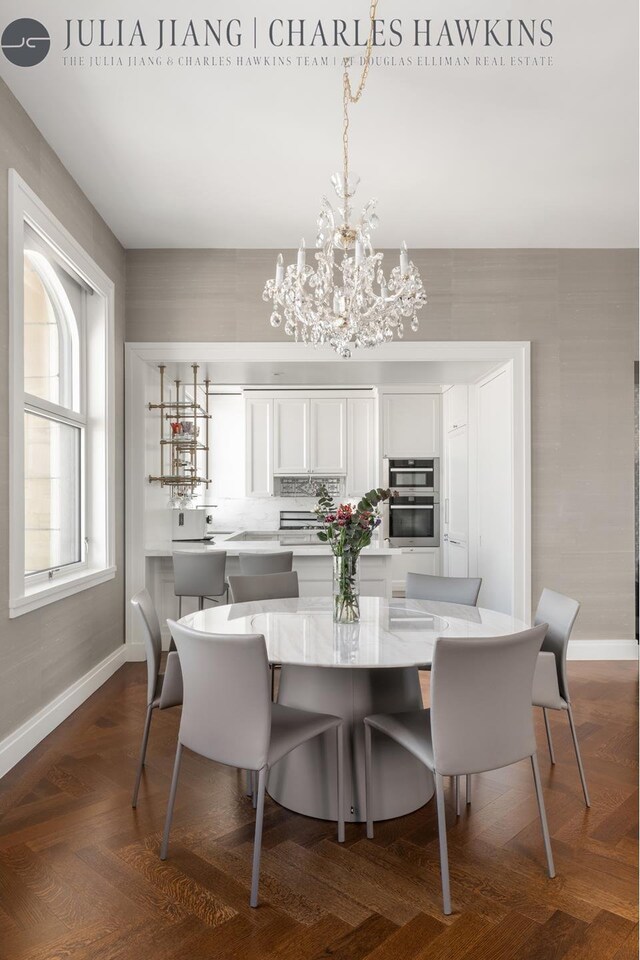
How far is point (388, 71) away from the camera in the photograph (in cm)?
271

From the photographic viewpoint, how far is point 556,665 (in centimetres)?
260

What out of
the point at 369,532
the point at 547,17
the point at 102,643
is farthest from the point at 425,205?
the point at 102,643

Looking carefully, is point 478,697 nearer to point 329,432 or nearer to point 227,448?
point 329,432

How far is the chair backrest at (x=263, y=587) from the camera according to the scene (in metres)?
3.45

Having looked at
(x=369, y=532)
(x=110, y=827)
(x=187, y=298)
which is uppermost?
(x=187, y=298)

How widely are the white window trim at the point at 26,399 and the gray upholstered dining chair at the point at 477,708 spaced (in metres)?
1.94

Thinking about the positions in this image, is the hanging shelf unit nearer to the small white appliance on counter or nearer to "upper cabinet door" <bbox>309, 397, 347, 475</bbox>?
the small white appliance on counter

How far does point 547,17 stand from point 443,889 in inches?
119

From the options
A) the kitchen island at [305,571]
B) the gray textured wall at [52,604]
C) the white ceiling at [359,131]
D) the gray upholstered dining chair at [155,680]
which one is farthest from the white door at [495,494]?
the gray upholstered dining chair at [155,680]

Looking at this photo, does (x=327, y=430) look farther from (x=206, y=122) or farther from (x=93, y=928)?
(x=93, y=928)

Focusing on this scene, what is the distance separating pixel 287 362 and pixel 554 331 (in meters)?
1.99

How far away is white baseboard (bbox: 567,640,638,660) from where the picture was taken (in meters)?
4.68

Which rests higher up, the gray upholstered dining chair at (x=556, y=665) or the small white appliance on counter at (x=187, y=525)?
the small white appliance on counter at (x=187, y=525)

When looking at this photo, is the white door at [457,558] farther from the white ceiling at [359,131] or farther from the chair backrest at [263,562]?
the white ceiling at [359,131]
